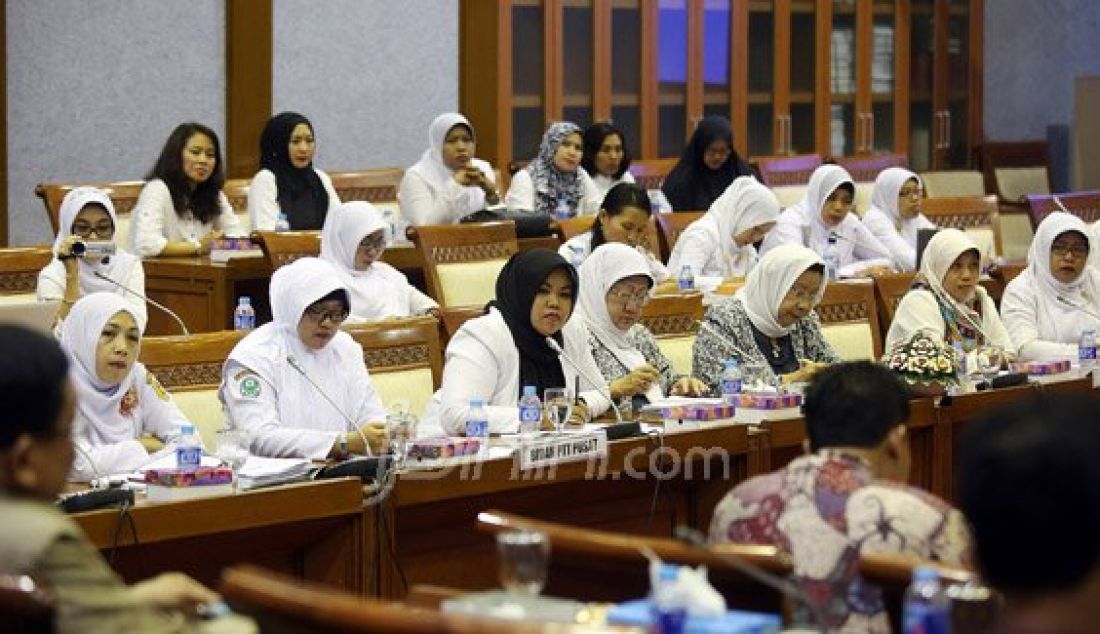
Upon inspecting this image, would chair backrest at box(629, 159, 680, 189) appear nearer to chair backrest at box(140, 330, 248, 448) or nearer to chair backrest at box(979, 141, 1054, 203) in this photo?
chair backrest at box(979, 141, 1054, 203)

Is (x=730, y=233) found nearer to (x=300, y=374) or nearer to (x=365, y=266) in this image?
(x=365, y=266)

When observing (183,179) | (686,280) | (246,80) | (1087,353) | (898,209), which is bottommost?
(1087,353)

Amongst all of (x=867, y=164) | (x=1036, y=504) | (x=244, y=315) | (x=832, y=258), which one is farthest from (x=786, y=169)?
(x=1036, y=504)

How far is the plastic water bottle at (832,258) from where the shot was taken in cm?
866

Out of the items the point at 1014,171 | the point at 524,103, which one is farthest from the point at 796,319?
the point at 1014,171

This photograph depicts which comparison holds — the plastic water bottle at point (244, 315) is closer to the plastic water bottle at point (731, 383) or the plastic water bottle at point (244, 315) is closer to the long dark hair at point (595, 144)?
the plastic water bottle at point (731, 383)

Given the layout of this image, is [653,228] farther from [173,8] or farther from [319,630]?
[319,630]

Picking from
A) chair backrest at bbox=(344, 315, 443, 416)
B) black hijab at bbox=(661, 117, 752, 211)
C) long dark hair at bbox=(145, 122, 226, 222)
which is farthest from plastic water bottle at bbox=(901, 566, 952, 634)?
black hijab at bbox=(661, 117, 752, 211)

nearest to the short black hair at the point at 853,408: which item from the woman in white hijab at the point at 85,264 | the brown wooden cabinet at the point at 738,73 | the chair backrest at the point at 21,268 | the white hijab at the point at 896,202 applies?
the woman in white hijab at the point at 85,264

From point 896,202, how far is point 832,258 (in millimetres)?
1191

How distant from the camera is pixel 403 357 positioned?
5.86m

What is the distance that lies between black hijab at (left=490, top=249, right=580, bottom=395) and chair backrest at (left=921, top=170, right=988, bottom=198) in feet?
23.0

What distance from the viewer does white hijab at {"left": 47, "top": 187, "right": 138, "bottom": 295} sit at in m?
7.06

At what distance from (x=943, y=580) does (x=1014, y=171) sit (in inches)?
409
